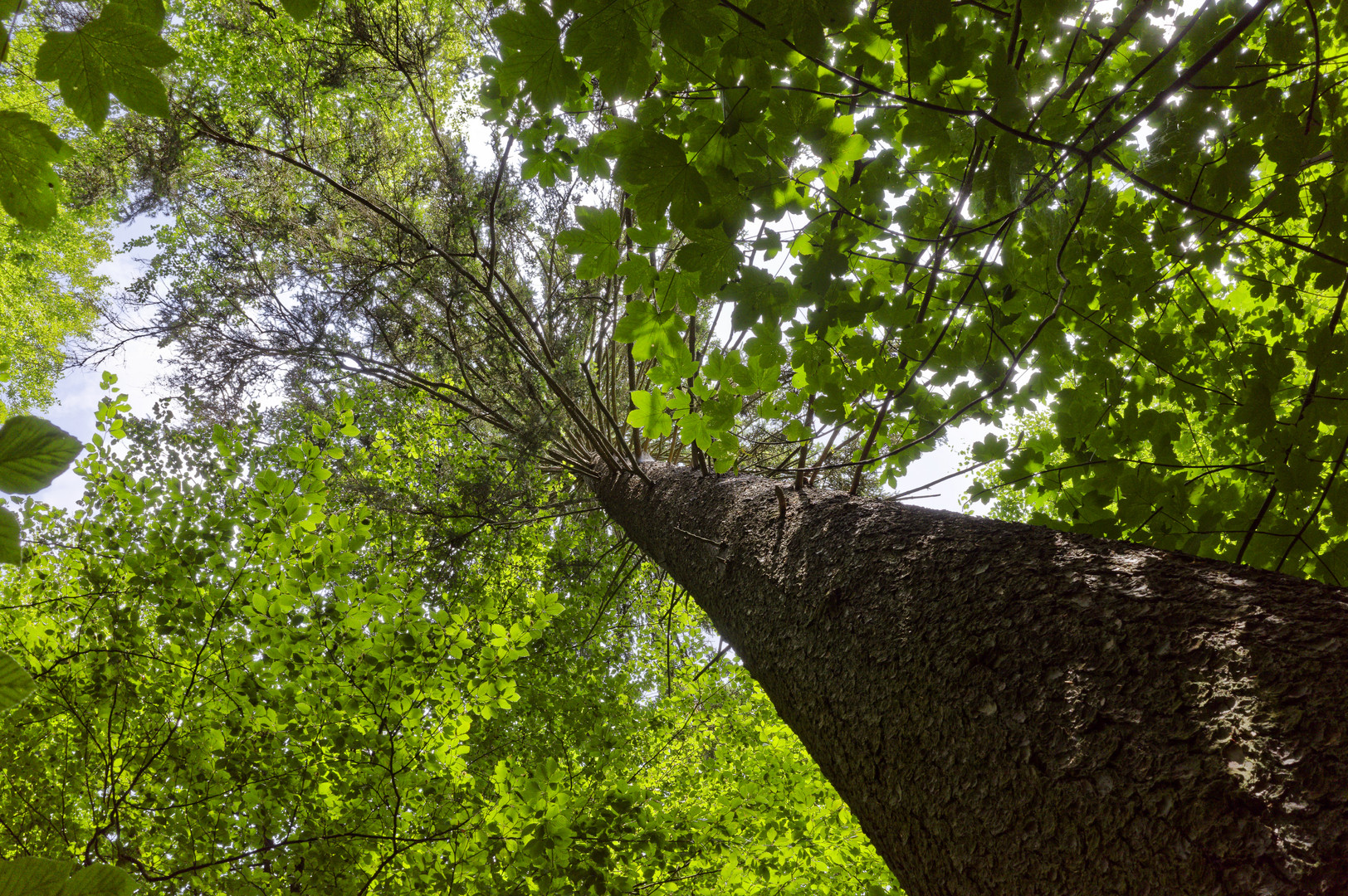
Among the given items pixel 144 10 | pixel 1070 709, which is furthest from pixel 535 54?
pixel 1070 709

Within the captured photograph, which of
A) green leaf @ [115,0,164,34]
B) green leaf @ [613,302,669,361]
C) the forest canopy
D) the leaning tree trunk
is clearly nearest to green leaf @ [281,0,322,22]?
the forest canopy

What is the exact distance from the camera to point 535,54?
106 cm

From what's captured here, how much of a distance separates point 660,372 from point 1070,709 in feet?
3.96

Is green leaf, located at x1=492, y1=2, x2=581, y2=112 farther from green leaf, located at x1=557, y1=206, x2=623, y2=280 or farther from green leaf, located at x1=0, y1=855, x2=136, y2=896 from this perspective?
green leaf, located at x1=0, y1=855, x2=136, y2=896

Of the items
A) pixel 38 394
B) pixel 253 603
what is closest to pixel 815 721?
pixel 253 603

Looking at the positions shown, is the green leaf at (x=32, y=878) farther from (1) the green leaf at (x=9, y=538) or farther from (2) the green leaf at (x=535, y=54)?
(2) the green leaf at (x=535, y=54)

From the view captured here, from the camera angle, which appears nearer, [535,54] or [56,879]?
[56,879]

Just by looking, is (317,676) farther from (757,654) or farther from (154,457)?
(154,457)

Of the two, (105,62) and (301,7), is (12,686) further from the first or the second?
(301,7)

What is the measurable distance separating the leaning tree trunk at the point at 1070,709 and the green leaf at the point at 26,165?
1.39m

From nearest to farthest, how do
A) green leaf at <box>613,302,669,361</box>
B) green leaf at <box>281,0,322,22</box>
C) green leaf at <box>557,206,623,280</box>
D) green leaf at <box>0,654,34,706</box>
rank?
1. green leaf at <box>0,654,34,706</box>
2. green leaf at <box>281,0,322,22</box>
3. green leaf at <box>557,206,623,280</box>
4. green leaf at <box>613,302,669,361</box>

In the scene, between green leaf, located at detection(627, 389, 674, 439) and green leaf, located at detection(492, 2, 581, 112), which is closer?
green leaf, located at detection(492, 2, 581, 112)

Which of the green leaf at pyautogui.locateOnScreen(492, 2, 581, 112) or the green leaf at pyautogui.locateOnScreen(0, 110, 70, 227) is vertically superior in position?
the green leaf at pyautogui.locateOnScreen(492, 2, 581, 112)

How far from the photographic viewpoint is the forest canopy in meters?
1.18
